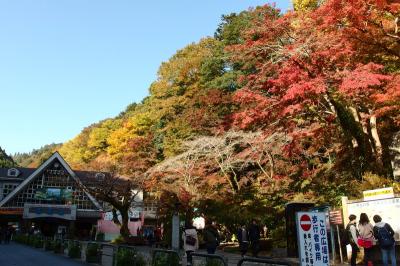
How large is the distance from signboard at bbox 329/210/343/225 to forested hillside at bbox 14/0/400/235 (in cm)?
235

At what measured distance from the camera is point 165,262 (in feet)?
29.1

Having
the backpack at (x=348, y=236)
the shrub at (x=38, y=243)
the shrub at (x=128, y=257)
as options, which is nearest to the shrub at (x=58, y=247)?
the shrub at (x=38, y=243)

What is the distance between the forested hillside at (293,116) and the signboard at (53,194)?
930 centimetres

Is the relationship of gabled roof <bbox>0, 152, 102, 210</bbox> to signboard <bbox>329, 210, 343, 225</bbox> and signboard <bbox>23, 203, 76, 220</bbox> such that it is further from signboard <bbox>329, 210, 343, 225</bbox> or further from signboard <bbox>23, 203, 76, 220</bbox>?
signboard <bbox>329, 210, 343, 225</bbox>

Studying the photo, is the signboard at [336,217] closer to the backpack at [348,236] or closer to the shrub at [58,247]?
the backpack at [348,236]

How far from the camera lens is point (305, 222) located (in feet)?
20.2

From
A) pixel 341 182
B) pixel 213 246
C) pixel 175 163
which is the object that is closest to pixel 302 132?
pixel 341 182

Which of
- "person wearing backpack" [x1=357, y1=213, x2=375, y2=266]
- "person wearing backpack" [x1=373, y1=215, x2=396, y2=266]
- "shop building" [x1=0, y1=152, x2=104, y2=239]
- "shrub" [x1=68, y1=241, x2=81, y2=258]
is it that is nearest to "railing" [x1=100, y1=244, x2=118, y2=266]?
"shrub" [x1=68, y1=241, x2=81, y2=258]

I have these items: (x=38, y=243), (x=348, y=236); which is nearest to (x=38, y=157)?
(x=38, y=243)

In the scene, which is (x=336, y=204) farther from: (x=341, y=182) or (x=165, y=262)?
(x=165, y=262)

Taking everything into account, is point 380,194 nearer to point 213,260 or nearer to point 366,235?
point 366,235

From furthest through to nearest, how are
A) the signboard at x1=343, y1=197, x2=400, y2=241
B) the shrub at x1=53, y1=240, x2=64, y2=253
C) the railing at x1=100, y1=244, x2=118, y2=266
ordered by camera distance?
the shrub at x1=53, y1=240, x2=64, y2=253 < the railing at x1=100, y1=244, x2=118, y2=266 < the signboard at x1=343, y1=197, x2=400, y2=241

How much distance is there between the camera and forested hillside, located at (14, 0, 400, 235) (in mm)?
13070

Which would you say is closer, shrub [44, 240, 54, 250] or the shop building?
shrub [44, 240, 54, 250]
